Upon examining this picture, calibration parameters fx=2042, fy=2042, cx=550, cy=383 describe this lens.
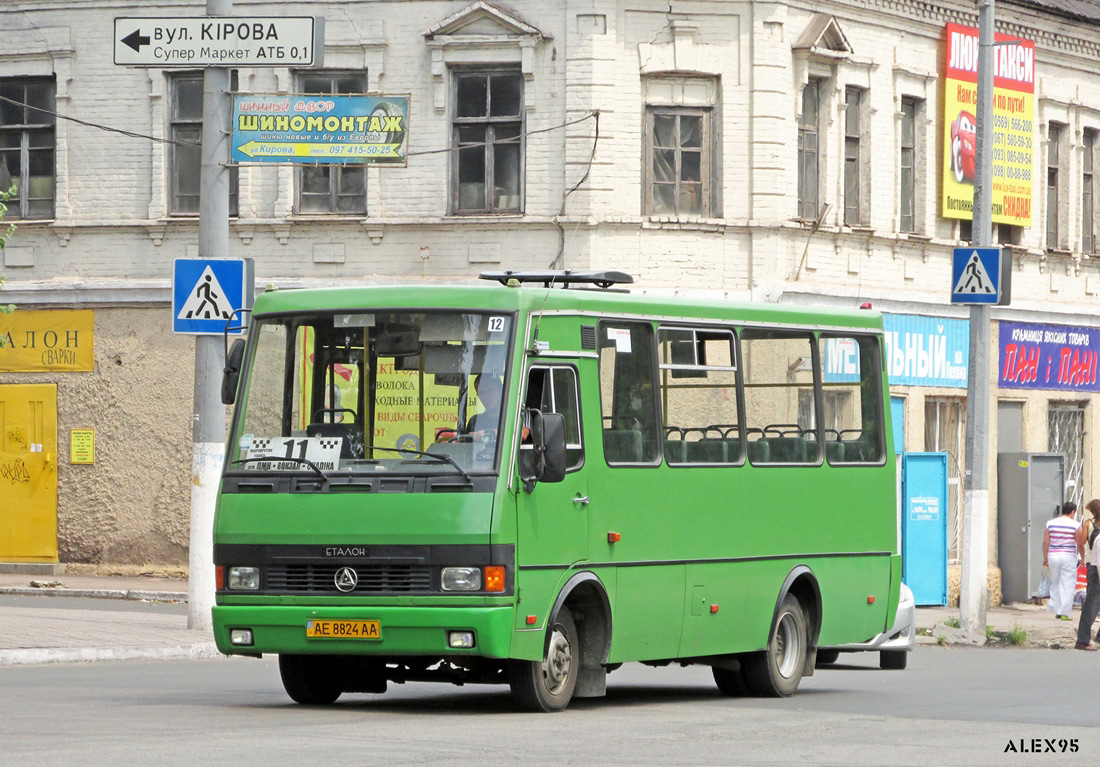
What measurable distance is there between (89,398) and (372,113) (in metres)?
9.26

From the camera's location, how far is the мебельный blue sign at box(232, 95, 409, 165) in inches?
738

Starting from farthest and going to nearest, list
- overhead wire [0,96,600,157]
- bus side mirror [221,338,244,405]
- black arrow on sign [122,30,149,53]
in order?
overhead wire [0,96,600,157], black arrow on sign [122,30,149,53], bus side mirror [221,338,244,405]

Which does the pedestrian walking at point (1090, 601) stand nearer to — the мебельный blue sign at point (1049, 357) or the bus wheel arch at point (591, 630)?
the мебельный blue sign at point (1049, 357)

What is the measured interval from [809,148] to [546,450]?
16.2 m

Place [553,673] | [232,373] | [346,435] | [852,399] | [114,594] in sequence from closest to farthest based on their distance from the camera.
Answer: [346,435]
[553,673]
[232,373]
[852,399]
[114,594]

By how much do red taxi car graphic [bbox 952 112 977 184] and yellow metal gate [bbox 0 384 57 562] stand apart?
13.4 metres

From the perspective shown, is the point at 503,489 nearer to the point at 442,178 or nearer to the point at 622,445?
the point at 622,445

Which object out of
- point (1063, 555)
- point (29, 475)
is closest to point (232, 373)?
point (29, 475)

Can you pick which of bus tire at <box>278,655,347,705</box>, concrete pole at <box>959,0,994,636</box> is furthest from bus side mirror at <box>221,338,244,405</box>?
concrete pole at <box>959,0,994,636</box>

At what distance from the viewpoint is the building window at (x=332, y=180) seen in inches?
1048

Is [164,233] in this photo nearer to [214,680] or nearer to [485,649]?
[214,680]

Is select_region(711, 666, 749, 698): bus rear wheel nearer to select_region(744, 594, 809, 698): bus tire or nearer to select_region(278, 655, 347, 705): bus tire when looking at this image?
select_region(744, 594, 809, 698): bus tire

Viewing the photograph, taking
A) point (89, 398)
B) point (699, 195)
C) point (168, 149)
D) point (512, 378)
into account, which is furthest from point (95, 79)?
point (512, 378)

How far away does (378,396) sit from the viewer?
40.9 ft
